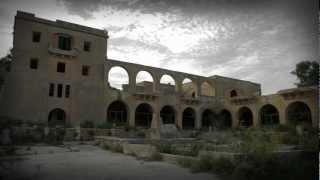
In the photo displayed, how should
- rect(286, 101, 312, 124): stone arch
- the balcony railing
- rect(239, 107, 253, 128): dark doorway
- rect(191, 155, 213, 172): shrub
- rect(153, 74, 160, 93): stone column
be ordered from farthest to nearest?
rect(239, 107, 253, 128): dark doorway → rect(153, 74, 160, 93): stone column → rect(286, 101, 312, 124): stone arch → the balcony railing → rect(191, 155, 213, 172): shrub

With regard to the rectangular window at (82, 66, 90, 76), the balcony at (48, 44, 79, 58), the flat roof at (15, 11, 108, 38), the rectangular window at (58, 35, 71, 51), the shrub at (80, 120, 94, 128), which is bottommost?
the shrub at (80, 120, 94, 128)

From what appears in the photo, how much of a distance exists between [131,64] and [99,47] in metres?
3.64

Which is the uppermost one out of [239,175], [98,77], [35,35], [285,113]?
[35,35]

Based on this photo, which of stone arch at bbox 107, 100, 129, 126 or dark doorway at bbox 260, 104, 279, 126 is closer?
stone arch at bbox 107, 100, 129, 126

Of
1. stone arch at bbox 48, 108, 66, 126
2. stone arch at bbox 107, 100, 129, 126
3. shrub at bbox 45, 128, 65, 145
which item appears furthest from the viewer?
stone arch at bbox 107, 100, 129, 126

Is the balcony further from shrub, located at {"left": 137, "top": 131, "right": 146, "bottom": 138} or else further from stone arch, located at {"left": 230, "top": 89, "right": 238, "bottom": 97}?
stone arch, located at {"left": 230, "top": 89, "right": 238, "bottom": 97}

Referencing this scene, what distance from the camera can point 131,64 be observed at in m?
26.9

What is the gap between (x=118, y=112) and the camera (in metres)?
27.5

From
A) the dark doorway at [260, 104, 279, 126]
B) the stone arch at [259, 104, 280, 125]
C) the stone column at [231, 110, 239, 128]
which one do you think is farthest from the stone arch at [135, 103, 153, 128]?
the dark doorway at [260, 104, 279, 126]

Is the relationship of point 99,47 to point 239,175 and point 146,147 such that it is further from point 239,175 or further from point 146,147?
point 239,175

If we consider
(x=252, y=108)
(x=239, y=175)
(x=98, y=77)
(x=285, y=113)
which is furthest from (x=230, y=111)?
(x=239, y=175)

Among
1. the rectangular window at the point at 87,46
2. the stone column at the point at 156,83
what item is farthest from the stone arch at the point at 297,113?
the rectangular window at the point at 87,46

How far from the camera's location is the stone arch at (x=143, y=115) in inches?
1167

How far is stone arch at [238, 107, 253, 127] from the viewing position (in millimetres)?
32681
